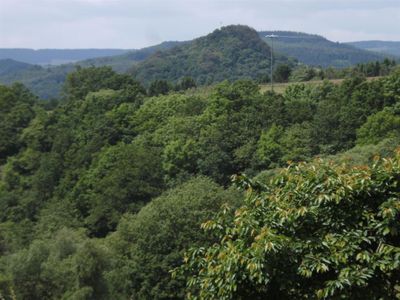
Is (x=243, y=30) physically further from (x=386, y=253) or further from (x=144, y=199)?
(x=386, y=253)

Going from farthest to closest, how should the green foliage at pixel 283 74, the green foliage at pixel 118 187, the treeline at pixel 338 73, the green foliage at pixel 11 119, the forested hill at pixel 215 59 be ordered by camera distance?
the forested hill at pixel 215 59, the green foliage at pixel 283 74, the treeline at pixel 338 73, the green foliage at pixel 11 119, the green foliage at pixel 118 187

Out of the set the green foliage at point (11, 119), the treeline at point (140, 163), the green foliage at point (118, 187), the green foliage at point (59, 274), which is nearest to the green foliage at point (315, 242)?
the treeline at point (140, 163)

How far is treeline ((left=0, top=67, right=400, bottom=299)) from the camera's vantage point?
24.5m

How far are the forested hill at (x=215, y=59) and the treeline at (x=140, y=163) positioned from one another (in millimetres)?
A: 79797

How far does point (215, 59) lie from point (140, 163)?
384ft

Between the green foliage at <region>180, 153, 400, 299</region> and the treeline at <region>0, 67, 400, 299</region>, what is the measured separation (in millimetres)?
17059

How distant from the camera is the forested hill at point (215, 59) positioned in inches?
5797

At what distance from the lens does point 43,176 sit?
5369cm

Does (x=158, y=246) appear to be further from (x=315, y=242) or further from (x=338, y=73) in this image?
(x=338, y=73)

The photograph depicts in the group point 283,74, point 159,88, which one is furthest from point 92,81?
point 283,74

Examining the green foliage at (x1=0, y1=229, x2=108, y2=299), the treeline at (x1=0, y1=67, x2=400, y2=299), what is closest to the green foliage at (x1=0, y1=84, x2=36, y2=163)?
the treeline at (x1=0, y1=67, x2=400, y2=299)

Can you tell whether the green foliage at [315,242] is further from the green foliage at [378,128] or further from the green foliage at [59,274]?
the green foliage at [378,128]

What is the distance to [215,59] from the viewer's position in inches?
6260

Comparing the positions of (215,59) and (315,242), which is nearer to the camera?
(315,242)
